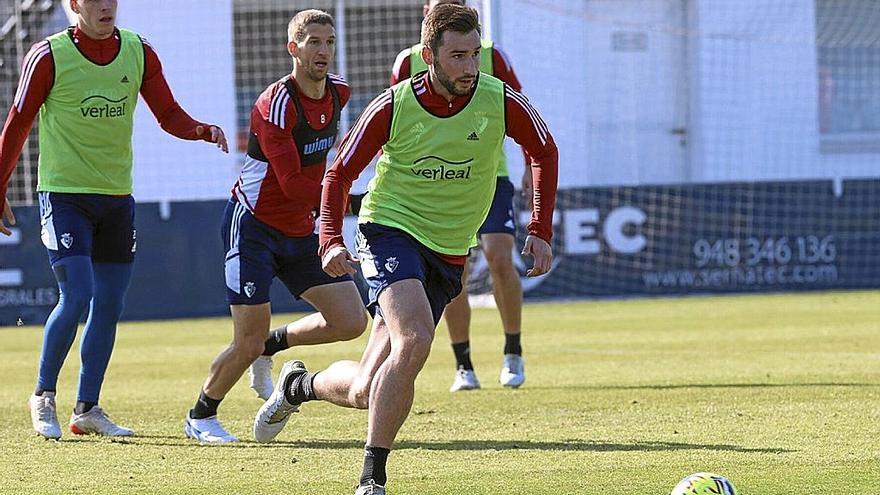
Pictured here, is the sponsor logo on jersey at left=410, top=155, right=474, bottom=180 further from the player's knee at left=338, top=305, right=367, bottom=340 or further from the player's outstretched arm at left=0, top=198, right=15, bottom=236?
the player's outstretched arm at left=0, top=198, right=15, bottom=236

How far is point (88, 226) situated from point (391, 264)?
2426mm

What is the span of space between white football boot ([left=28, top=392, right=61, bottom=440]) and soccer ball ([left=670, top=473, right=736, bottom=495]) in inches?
144

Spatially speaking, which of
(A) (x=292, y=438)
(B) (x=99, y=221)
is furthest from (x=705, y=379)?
(B) (x=99, y=221)

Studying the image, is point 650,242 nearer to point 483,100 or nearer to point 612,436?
point 612,436

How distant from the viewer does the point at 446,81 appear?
5953mm

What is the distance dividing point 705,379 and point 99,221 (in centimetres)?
409

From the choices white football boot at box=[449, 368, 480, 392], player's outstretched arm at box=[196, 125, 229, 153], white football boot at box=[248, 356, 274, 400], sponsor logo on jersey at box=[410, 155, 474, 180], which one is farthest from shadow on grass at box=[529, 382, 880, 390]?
sponsor logo on jersey at box=[410, 155, 474, 180]

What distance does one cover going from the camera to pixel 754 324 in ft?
46.6

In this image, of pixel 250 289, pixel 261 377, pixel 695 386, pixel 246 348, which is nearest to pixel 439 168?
pixel 250 289

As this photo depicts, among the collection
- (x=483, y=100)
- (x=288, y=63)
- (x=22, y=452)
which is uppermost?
(x=288, y=63)

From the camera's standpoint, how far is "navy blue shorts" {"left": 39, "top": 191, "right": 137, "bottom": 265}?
764cm

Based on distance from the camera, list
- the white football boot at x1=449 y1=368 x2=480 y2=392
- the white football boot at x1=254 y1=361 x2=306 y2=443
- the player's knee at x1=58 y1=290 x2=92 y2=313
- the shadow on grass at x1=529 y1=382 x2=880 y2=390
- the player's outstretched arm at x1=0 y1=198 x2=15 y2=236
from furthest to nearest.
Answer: the white football boot at x1=449 y1=368 x2=480 y2=392 < the shadow on grass at x1=529 y1=382 x2=880 y2=390 < the player's knee at x1=58 y1=290 x2=92 y2=313 < the player's outstretched arm at x1=0 y1=198 x2=15 y2=236 < the white football boot at x1=254 y1=361 x2=306 y2=443

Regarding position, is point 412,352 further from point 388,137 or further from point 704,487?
point 704,487

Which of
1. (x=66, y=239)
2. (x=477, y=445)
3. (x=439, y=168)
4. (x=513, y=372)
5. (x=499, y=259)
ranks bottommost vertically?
(x=477, y=445)
